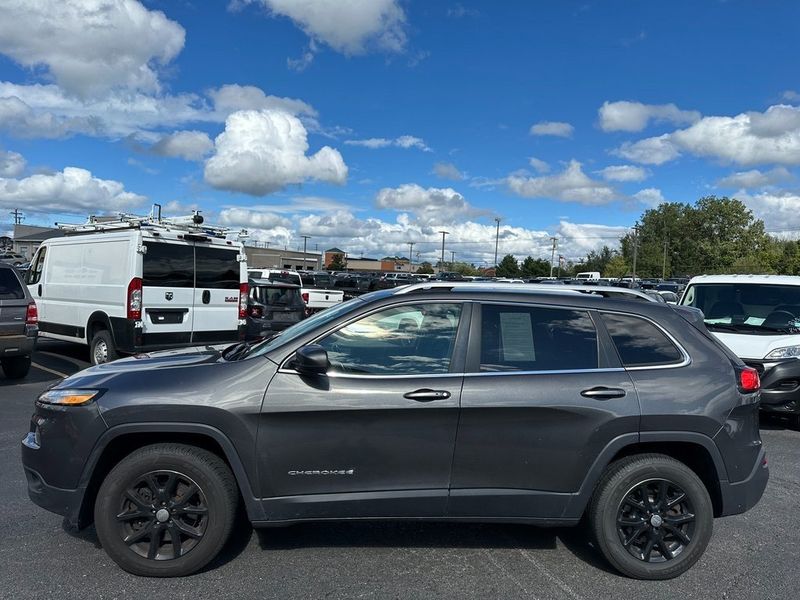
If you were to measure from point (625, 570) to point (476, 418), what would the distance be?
130 centimetres

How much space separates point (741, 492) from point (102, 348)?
8.86m

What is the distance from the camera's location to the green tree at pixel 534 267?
9037 centimetres

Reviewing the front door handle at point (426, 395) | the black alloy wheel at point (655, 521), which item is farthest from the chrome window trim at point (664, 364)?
the front door handle at point (426, 395)

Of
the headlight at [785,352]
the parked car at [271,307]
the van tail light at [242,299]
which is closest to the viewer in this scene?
the headlight at [785,352]

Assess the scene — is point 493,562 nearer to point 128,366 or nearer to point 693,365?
point 693,365

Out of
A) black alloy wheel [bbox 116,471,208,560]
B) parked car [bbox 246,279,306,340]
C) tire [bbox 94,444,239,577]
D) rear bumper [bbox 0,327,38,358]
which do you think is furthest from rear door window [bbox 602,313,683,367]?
parked car [bbox 246,279,306,340]

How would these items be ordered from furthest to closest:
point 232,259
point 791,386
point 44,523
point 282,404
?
point 232,259 → point 791,386 → point 44,523 → point 282,404

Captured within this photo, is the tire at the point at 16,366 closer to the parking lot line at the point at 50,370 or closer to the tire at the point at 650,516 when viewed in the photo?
the parking lot line at the point at 50,370

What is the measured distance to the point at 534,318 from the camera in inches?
145

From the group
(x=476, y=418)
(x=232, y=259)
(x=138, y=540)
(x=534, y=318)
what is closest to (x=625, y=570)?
(x=476, y=418)

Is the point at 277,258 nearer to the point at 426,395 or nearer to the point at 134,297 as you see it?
the point at 134,297

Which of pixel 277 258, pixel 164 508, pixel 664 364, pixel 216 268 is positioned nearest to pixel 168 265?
pixel 216 268

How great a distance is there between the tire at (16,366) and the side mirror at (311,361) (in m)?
7.75

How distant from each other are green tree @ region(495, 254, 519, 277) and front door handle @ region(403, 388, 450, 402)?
266 feet
